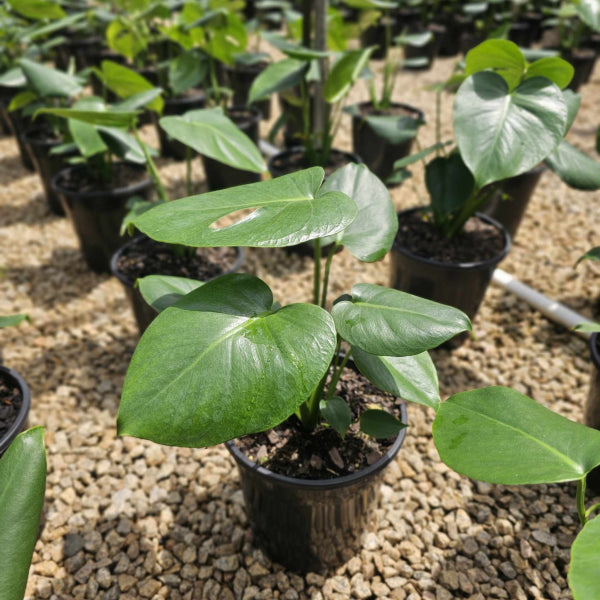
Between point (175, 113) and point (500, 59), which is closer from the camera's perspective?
point (500, 59)

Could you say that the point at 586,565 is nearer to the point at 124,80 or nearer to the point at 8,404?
the point at 8,404

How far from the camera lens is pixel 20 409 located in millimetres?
1041

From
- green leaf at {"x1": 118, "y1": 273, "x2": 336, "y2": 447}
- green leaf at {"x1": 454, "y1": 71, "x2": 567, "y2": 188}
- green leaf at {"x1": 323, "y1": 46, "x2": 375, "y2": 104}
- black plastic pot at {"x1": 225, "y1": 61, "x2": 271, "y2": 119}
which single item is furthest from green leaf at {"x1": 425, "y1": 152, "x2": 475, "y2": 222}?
black plastic pot at {"x1": 225, "y1": 61, "x2": 271, "y2": 119}

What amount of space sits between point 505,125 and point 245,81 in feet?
8.79

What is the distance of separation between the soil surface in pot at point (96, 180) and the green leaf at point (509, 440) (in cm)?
166

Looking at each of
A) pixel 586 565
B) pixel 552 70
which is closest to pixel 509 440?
pixel 586 565

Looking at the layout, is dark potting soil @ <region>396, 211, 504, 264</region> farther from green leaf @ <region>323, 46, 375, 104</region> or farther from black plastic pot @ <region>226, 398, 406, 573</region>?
black plastic pot @ <region>226, 398, 406, 573</region>

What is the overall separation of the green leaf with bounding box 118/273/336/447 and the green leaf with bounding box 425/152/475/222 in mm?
871

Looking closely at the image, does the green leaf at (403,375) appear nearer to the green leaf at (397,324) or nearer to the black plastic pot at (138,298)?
the green leaf at (397,324)

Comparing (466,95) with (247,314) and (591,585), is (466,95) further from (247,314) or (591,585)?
(591,585)

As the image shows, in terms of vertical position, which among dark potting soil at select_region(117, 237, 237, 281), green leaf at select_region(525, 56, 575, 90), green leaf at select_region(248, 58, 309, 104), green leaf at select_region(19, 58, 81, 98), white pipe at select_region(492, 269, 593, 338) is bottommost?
white pipe at select_region(492, 269, 593, 338)

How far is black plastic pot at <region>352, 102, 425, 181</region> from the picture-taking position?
255cm

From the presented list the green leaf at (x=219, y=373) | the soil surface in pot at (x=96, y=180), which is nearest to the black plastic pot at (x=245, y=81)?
the soil surface in pot at (x=96, y=180)

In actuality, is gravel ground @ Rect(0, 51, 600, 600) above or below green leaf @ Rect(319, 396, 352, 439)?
below
